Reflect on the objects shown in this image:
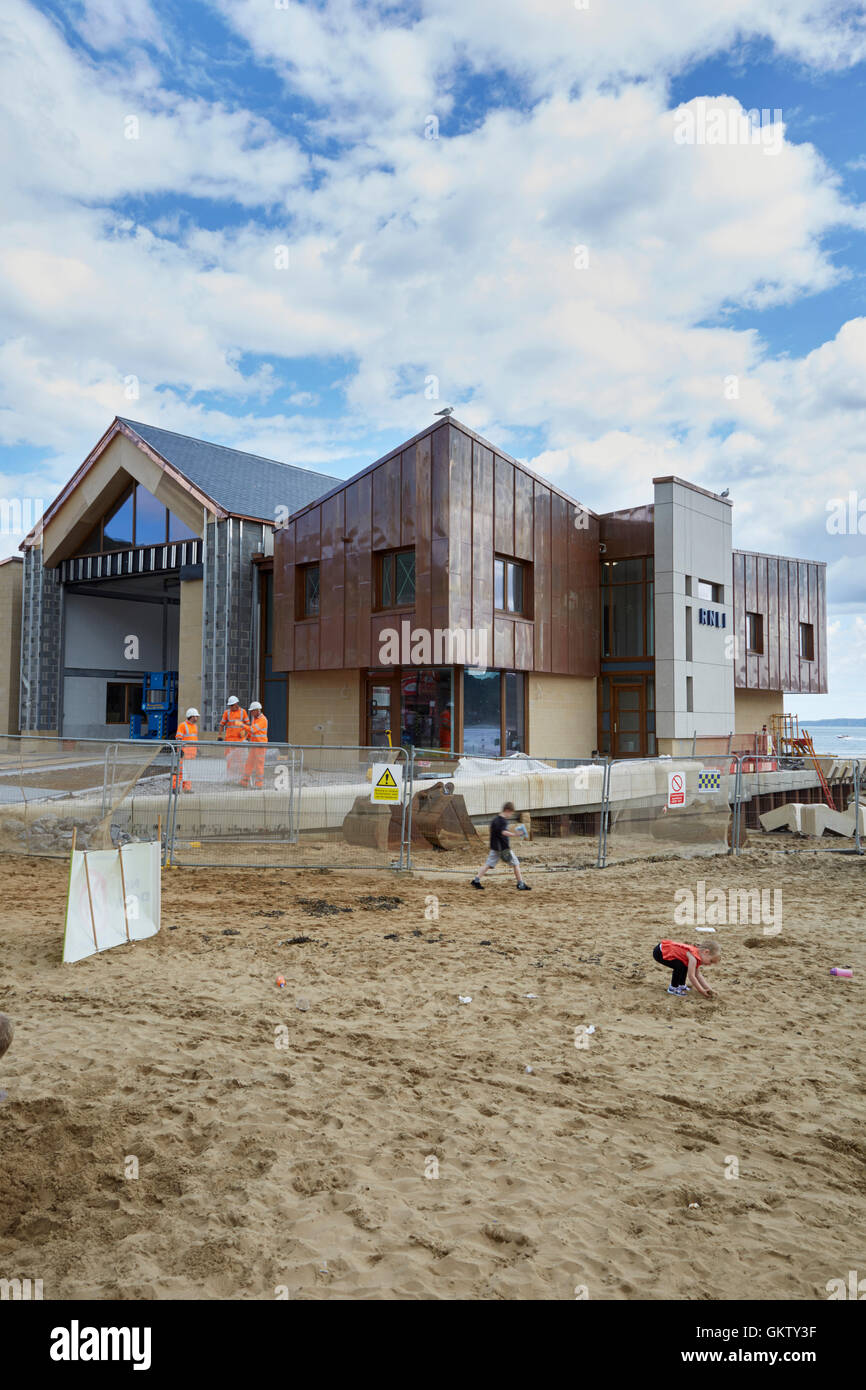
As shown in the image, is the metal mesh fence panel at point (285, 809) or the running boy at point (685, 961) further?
the metal mesh fence panel at point (285, 809)

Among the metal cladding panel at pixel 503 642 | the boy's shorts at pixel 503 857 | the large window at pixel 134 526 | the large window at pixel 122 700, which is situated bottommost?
the boy's shorts at pixel 503 857

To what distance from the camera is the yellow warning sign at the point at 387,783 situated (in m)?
13.1

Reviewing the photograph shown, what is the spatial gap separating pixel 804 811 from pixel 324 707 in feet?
41.6

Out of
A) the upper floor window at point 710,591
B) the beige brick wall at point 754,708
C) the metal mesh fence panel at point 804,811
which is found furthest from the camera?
the beige brick wall at point 754,708

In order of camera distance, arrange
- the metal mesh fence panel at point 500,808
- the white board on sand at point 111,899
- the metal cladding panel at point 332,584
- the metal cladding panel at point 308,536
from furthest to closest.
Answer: the metal cladding panel at point 308,536
the metal cladding panel at point 332,584
the metal mesh fence panel at point 500,808
the white board on sand at point 111,899

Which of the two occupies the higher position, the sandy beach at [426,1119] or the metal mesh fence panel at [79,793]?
the metal mesh fence panel at [79,793]

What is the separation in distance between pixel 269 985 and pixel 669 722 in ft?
61.9

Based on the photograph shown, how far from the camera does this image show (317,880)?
12.6 m

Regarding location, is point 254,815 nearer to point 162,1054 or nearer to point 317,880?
point 317,880

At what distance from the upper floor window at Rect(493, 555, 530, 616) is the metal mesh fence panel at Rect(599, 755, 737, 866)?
7.25 metres

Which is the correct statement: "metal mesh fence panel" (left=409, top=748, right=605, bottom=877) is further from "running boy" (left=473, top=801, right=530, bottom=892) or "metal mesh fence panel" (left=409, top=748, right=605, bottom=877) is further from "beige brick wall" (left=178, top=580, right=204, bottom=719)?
"beige brick wall" (left=178, top=580, right=204, bottom=719)

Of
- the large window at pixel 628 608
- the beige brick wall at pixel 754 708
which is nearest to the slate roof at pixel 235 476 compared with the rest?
the large window at pixel 628 608

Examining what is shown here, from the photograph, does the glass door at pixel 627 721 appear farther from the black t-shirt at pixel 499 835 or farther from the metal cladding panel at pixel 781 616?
the black t-shirt at pixel 499 835

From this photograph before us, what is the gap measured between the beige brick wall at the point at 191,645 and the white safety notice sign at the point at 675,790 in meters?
15.1
